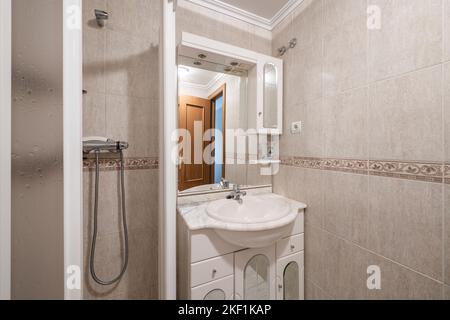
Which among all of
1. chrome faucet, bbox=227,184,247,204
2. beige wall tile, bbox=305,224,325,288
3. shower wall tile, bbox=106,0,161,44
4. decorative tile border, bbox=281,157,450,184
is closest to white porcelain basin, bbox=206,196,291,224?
chrome faucet, bbox=227,184,247,204

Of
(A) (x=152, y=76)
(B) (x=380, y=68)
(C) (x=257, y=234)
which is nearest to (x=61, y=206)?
(C) (x=257, y=234)

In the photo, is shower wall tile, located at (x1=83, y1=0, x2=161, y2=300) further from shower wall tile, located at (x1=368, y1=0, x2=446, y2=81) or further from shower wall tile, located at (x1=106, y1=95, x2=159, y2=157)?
shower wall tile, located at (x1=368, y1=0, x2=446, y2=81)

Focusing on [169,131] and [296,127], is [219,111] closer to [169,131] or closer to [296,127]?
[296,127]

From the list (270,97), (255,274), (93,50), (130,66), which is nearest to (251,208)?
(255,274)

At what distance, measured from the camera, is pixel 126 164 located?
3.77 feet

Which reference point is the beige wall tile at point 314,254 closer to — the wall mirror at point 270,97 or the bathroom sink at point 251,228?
the bathroom sink at point 251,228

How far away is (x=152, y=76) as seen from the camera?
47.7 inches

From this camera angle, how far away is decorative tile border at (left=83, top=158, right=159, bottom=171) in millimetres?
1077

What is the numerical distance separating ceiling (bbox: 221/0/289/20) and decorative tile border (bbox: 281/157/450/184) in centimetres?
114

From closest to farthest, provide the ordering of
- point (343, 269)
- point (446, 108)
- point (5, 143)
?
point (5, 143) → point (446, 108) → point (343, 269)

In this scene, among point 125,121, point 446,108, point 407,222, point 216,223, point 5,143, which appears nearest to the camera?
point 5,143

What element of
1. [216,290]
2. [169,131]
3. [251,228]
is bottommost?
[216,290]

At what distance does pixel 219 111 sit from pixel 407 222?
3.78ft

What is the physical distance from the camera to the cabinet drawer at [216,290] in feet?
2.91
